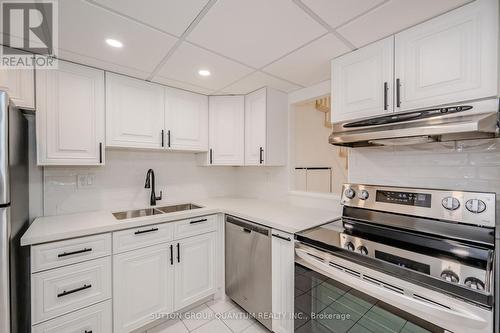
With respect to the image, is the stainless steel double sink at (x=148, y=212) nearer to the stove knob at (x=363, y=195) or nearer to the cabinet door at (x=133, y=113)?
the cabinet door at (x=133, y=113)

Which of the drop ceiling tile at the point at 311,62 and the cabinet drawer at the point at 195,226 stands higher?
the drop ceiling tile at the point at 311,62

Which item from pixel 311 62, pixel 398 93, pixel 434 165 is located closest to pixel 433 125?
pixel 398 93

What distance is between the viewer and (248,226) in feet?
6.16

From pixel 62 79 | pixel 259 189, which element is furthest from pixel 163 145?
pixel 259 189

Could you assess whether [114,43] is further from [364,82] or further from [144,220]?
[364,82]

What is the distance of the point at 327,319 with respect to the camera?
4.19 ft

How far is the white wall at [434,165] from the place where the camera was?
4.14 feet

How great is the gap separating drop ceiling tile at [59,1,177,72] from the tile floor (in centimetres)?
220

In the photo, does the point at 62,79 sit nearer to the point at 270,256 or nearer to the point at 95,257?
the point at 95,257

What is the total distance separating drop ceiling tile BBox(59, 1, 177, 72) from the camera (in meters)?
1.16

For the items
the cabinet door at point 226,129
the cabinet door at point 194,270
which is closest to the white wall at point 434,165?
the cabinet door at point 226,129

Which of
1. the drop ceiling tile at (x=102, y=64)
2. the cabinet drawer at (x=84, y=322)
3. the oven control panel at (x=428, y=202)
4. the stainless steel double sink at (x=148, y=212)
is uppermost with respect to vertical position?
the drop ceiling tile at (x=102, y=64)

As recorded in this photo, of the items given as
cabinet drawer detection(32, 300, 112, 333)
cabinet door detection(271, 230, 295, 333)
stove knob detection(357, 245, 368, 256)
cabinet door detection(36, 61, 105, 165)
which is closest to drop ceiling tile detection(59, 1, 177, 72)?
cabinet door detection(36, 61, 105, 165)

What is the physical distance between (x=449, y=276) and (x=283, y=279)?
3.19 feet
